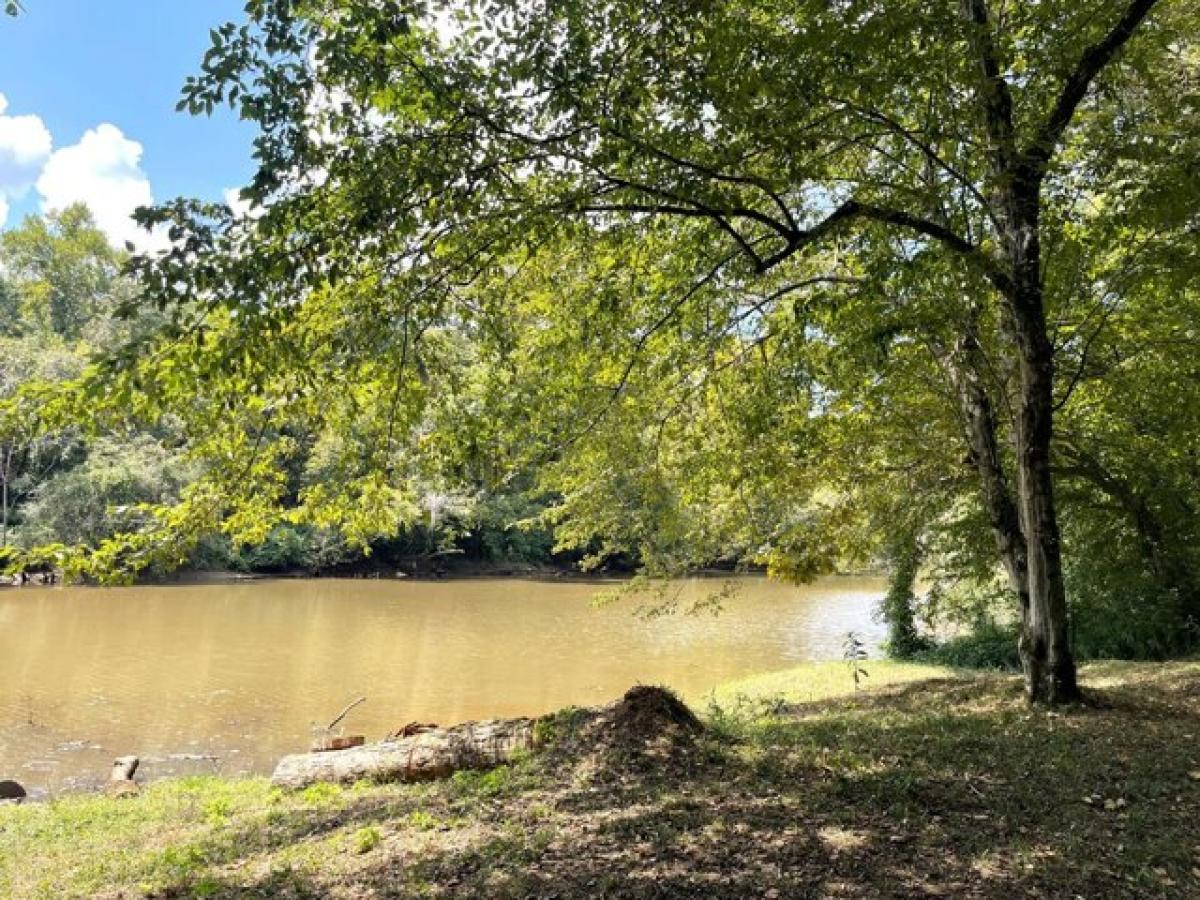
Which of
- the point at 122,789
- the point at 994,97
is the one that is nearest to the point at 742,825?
the point at 994,97

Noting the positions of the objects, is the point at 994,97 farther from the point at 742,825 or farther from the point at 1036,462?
the point at 742,825

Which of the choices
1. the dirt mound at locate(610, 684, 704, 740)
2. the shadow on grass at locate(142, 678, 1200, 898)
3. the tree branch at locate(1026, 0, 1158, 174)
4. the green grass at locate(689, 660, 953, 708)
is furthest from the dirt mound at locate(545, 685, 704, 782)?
the green grass at locate(689, 660, 953, 708)

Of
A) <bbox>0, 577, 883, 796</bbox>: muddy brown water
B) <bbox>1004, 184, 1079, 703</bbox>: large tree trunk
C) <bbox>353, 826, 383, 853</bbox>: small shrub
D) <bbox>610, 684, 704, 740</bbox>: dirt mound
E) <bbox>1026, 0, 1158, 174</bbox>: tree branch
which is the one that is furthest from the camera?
<bbox>0, 577, 883, 796</bbox>: muddy brown water

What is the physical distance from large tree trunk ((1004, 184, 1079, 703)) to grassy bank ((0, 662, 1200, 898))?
1.44 ft

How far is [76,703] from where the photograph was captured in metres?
14.2

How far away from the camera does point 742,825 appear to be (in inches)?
172

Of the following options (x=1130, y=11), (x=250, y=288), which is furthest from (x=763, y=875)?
(x=1130, y=11)

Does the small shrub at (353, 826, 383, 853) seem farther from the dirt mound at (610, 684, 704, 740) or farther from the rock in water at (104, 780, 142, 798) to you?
the rock in water at (104, 780, 142, 798)

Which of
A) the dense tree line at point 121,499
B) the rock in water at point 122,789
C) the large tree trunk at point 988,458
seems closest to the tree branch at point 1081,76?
the large tree trunk at point 988,458

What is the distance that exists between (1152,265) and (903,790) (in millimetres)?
4522

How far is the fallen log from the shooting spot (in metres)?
7.12

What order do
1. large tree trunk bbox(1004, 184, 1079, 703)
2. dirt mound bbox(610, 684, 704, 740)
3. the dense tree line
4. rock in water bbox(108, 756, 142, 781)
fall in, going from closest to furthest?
dirt mound bbox(610, 684, 704, 740), large tree trunk bbox(1004, 184, 1079, 703), rock in water bbox(108, 756, 142, 781), the dense tree line

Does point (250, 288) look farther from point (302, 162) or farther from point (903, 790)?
point (903, 790)

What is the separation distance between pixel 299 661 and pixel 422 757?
12095mm
